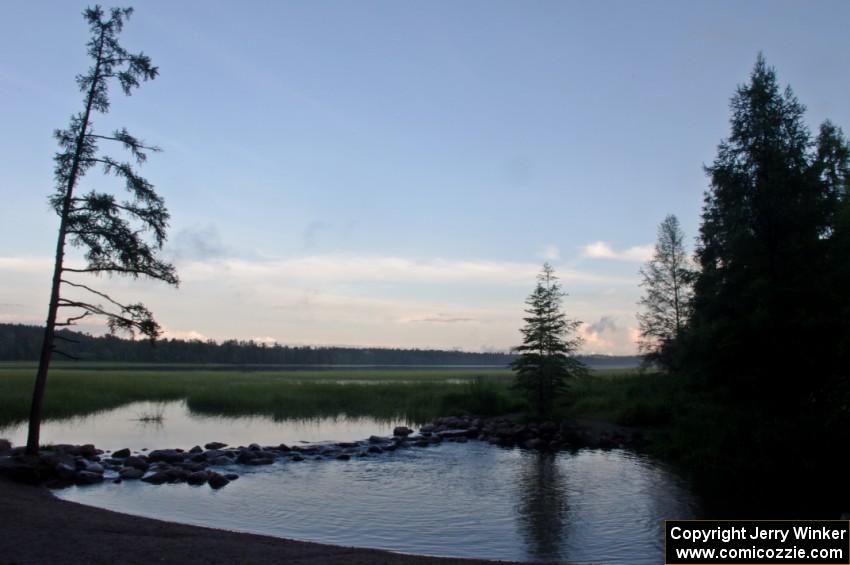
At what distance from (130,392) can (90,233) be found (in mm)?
45784

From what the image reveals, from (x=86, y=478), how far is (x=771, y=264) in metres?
28.9

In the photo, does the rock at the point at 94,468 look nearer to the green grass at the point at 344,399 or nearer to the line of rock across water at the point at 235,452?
the line of rock across water at the point at 235,452

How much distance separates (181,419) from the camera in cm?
4734

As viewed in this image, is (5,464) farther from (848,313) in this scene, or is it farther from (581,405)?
(581,405)

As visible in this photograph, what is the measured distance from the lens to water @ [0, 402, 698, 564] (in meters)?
16.3

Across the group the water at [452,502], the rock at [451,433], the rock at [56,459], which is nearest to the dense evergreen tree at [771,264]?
the water at [452,502]

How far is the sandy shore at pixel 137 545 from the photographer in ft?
38.1

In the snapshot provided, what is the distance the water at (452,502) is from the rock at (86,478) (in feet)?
1.57

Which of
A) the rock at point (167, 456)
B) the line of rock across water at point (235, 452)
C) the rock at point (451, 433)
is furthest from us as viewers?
the rock at point (451, 433)

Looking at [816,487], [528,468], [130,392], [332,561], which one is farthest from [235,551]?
[130,392]

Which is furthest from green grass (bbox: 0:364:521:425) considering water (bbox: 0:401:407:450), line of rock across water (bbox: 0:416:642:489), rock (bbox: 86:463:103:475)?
rock (bbox: 86:463:103:475)

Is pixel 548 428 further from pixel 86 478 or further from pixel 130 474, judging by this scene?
pixel 86 478

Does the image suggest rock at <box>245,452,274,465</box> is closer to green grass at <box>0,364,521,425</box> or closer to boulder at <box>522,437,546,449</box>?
boulder at <box>522,437,546,449</box>

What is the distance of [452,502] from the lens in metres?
21.2
